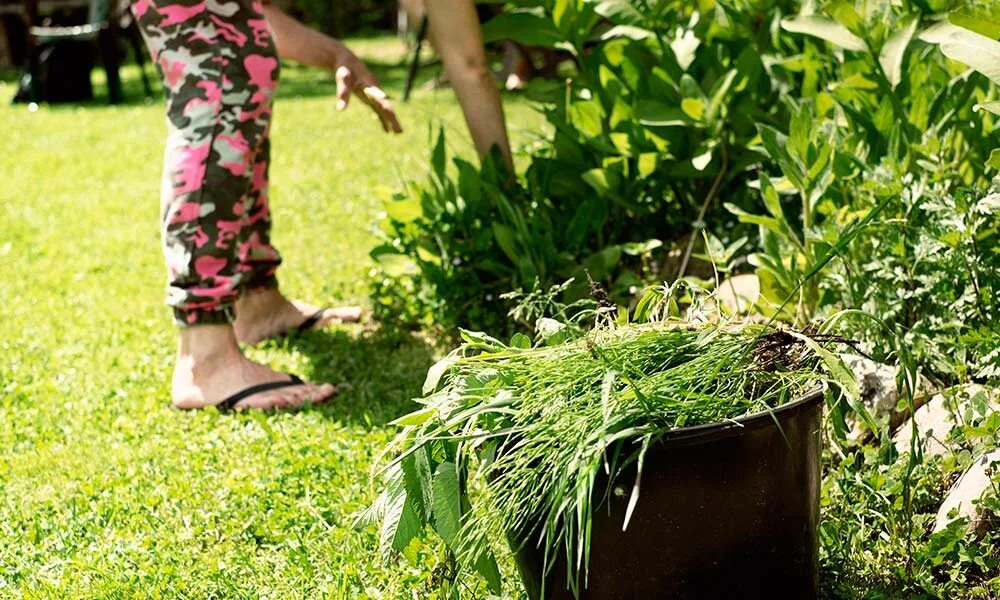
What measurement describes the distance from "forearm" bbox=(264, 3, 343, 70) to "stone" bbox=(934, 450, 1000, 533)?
1767 millimetres

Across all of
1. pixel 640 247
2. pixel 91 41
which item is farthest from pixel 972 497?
pixel 91 41

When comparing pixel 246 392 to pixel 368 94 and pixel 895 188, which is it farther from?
pixel 895 188

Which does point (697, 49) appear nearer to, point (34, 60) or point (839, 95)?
point (839, 95)

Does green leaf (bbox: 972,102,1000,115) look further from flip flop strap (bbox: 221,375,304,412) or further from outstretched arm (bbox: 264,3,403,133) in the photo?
flip flop strap (bbox: 221,375,304,412)

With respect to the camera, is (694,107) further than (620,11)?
No

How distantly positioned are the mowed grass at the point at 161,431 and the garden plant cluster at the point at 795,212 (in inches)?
13.2

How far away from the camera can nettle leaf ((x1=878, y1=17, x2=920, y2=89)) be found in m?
2.38

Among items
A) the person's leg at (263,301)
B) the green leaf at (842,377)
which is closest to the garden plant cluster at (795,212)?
the green leaf at (842,377)

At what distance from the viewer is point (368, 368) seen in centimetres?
298

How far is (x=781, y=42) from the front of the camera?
3.01 meters

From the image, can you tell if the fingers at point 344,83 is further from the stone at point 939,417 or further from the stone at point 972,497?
the stone at point 972,497

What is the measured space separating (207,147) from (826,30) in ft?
4.50

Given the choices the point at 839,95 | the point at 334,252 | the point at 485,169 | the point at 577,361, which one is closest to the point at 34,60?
the point at 334,252

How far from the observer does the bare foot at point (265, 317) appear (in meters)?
3.25
